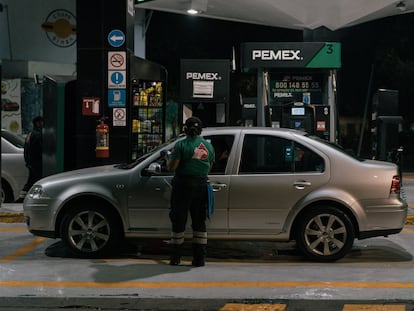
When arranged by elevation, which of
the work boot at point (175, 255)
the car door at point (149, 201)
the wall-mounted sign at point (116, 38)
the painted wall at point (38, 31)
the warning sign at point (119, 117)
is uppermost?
the painted wall at point (38, 31)

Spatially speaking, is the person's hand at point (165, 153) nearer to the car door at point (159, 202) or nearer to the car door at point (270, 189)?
the car door at point (159, 202)

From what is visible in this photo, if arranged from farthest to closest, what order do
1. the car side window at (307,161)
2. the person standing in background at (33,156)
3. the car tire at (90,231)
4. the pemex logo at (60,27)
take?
1. the pemex logo at (60,27)
2. the person standing in background at (33,156)
3. the car tire at (90,231)
4. the car side window at (307,161)

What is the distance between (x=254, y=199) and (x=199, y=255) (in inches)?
35.8

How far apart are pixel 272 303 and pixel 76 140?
229 inches

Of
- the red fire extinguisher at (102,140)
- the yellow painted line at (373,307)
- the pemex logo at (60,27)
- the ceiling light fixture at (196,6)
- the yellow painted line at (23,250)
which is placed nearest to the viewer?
the yellow painted line at (373,307)

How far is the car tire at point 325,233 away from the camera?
682cm

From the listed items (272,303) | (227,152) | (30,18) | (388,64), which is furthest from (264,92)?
(388,64)

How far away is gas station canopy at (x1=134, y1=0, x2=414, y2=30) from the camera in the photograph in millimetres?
18578

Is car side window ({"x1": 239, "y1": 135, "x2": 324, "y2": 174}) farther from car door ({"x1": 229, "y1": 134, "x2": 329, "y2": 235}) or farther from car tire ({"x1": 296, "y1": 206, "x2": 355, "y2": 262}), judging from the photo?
car tire ({"x1": 296, "y1": 206, "x2": 355, "y2": 262})

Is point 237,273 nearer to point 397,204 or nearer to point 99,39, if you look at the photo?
point 397,204

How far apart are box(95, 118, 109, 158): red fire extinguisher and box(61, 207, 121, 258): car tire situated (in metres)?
3.06

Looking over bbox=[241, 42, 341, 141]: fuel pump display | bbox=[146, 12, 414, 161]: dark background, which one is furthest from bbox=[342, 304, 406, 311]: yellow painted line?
bbox=[146, 12, 414, 161]: dark background

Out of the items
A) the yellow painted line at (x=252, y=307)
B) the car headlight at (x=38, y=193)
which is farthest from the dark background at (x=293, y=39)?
the yellow painted line at (x=252, y=307)

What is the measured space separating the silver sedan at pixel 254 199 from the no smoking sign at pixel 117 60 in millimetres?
3405
